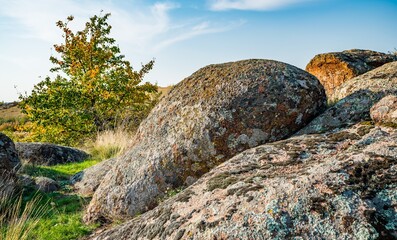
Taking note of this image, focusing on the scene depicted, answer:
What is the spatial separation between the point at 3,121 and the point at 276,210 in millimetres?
50070

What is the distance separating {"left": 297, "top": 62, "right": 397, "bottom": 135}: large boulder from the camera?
4.79m

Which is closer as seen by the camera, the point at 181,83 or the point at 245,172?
the point at 245,172

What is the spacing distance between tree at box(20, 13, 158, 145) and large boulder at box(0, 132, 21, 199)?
23.7 ft

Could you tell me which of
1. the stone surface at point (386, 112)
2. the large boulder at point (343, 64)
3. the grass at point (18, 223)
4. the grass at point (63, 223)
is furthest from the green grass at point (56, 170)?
the stone surface at point (386, 112)

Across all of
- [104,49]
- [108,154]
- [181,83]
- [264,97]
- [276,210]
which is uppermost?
[104,49]

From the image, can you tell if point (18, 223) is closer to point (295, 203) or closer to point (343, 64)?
point (295, 203)

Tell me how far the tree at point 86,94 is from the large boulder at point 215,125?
39.5ft

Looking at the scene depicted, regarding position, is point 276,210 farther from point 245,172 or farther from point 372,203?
point 245,172

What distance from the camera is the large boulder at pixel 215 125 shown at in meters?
5.38

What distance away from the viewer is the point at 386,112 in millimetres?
4137

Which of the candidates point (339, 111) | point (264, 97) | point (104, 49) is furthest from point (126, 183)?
point (104, 49)

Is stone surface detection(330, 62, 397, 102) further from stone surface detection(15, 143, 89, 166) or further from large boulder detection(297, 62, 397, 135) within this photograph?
stone surface detection(15, 143, 89, 166)

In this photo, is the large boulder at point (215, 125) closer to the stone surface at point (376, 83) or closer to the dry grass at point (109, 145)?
the stone surface at point (376, 83)

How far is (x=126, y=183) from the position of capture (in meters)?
5.91
